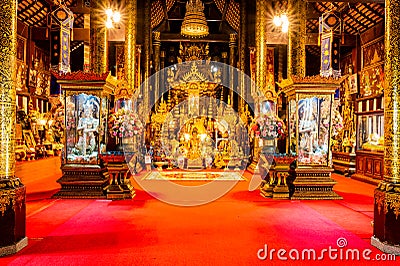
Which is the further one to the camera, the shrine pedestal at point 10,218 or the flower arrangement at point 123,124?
the flower arrangement at point 123,124

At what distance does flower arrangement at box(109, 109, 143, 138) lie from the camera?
802cm

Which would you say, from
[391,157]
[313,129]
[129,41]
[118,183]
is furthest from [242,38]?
[391,157]

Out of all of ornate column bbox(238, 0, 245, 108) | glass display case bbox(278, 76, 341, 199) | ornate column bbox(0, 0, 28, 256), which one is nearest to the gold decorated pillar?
ornate column bbox(238, 0, 245, 108)

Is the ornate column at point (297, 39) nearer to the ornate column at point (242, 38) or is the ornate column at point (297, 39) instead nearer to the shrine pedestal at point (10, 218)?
the ornate column at point (242, 38)

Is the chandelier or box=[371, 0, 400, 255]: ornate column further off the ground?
the chandelier

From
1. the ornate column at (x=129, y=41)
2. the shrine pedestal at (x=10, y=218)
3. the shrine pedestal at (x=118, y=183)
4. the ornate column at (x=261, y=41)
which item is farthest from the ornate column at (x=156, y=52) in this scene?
the shrine pedestal at (x=10, y=218)

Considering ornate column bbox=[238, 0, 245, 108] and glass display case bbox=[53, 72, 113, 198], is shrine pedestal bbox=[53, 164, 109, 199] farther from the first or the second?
ornate column bbox=[238, 0, 245, 108]

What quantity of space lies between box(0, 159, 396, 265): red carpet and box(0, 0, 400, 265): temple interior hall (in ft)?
0.10

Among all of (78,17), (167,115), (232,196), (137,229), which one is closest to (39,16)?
(78,17)

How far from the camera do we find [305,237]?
4.81m

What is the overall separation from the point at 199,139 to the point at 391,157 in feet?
36.1

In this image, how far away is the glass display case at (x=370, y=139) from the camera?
10391 millimetres

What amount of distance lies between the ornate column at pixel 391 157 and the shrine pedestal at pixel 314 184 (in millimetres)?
3259

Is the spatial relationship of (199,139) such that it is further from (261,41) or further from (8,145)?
(8,145)
